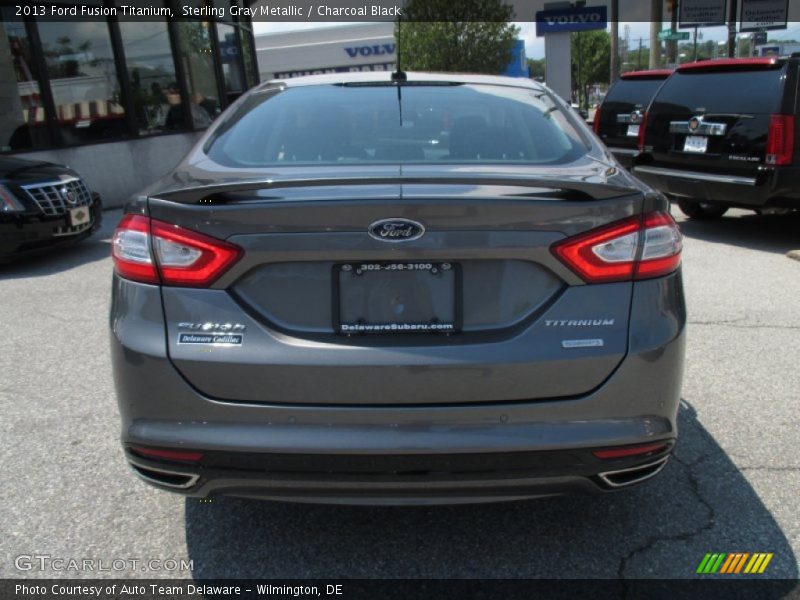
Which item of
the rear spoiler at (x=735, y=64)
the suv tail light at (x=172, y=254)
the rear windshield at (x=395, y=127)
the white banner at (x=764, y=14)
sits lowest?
the suv tail light at (x=172, y=254)

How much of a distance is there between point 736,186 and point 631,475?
19.8ft

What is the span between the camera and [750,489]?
2914 mm

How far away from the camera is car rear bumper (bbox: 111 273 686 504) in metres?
2.09

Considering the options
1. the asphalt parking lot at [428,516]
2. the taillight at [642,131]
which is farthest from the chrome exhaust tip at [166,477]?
the taillight at [642,131]

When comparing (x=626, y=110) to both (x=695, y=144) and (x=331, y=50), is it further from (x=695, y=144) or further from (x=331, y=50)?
(x=331, y=50)

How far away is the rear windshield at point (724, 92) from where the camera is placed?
7.10m

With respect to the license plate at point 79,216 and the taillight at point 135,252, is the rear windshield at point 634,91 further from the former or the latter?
the taillight at point 135,252

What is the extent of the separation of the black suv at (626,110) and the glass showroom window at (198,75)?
25.7 ft

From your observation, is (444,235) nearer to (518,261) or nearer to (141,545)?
(518,261)

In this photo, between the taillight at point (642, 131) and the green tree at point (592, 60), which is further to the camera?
the green tree at point (592, 60)

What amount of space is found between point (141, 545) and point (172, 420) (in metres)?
0.74

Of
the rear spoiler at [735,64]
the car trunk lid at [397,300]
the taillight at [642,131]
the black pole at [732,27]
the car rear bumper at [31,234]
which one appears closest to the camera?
the car trunk lid at [397,300]

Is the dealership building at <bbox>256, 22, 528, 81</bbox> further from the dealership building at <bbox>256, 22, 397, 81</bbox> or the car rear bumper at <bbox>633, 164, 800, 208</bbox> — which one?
the car rear bumper at <bbox>633, 164, 800, 208</bbox>

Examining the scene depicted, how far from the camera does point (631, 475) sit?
2.24 metres
